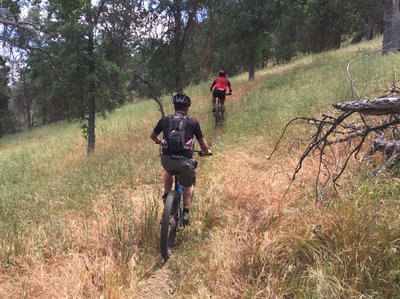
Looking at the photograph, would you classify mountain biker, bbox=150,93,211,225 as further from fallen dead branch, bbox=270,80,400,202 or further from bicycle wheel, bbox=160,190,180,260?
fallen dead branch, bbox=270,80,400,202

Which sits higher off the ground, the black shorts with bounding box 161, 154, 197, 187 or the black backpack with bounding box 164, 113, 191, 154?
the black backpack with bounding box 164, 113, 191, 154

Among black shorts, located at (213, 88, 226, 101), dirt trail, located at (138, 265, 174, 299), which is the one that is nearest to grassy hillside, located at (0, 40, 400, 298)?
dirt trail, located at (138, 265, 174, 299)

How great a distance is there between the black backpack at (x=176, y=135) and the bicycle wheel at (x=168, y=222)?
1.97 ft

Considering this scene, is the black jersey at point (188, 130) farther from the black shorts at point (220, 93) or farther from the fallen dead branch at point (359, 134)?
the black shorts at point (220, 93)

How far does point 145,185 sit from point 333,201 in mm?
3643

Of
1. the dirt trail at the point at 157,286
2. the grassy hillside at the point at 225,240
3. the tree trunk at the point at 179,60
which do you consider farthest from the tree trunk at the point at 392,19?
the dirt trail at the point at 157,286

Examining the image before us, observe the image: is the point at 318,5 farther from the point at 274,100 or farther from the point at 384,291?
the point at 384,291

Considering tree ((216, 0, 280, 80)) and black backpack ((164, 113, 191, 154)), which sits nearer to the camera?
black backpack ((164, 113, 191, 154))

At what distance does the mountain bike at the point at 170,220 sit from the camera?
9.56ft

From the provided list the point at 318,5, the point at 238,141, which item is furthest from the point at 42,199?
the point at 318,5

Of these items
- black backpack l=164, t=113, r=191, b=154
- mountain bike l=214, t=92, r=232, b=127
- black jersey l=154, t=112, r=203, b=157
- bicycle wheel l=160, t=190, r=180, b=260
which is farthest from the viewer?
mountain bike l=214, t=92, r=232, b=127

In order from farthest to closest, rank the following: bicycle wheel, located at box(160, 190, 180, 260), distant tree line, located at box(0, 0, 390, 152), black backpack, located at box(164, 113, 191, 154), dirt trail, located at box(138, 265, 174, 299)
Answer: distant tree line, located at box(0, 0, 390, 152)
black backpack, located at box(164, 113, 191, 154)
bicycle wheel, located at box(160, 190, 180, 260)
dirt trail, located at box(138, 265, 174, 299)

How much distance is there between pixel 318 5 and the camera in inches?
538

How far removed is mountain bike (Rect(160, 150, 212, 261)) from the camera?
2.91m
